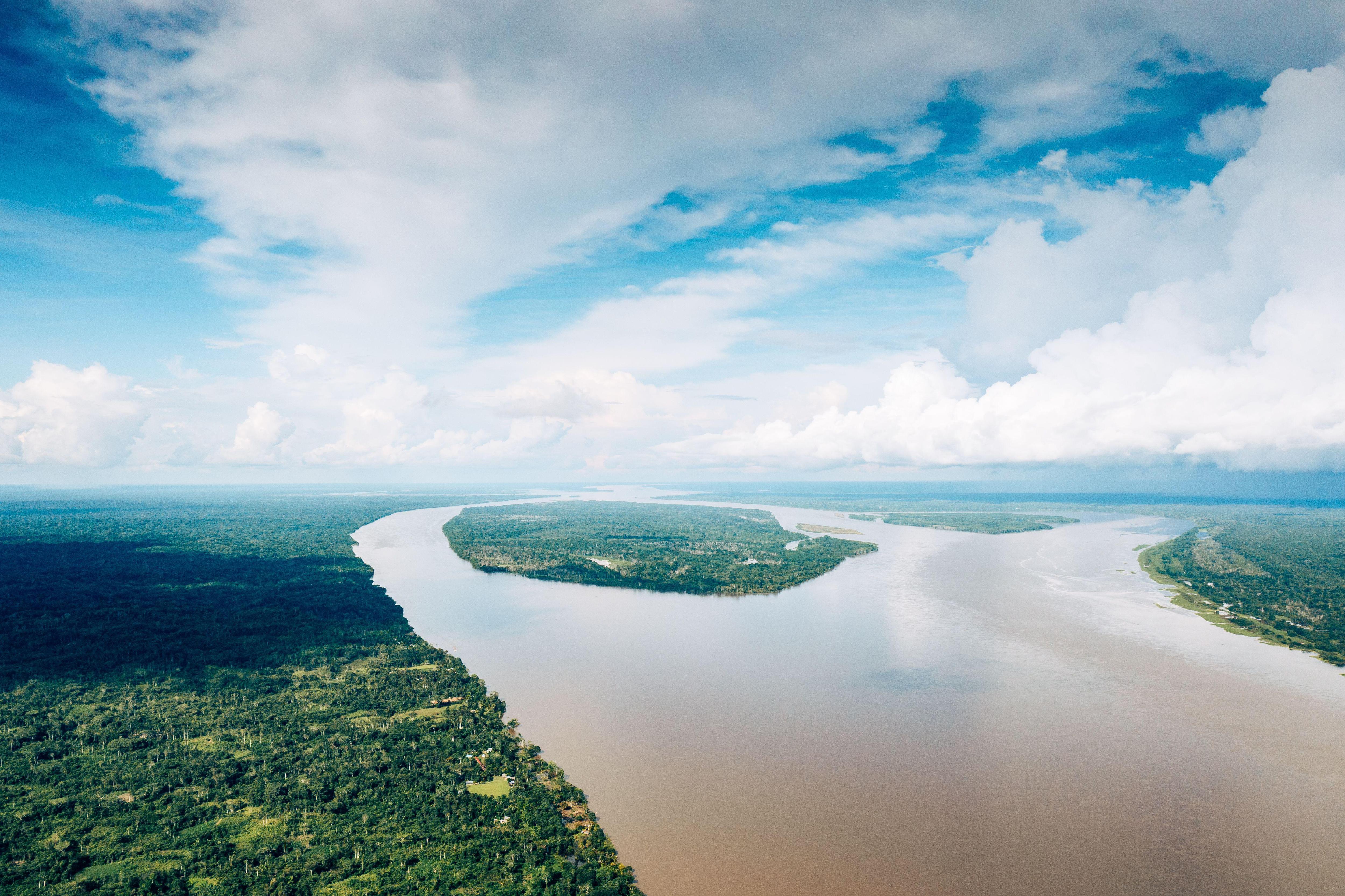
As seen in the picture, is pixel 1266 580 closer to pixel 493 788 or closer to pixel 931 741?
pixel 931 741

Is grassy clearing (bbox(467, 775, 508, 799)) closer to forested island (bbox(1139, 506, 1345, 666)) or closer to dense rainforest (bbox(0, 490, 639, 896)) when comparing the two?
dense rainforest (bbox(0, 490, 639, 896))

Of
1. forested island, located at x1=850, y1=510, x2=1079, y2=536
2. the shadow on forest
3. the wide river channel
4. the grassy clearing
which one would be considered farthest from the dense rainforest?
forested island, located at x1=850, y1=510, x2=1079, y2=536

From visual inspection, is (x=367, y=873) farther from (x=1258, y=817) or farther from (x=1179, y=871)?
(x=1258, y=817)

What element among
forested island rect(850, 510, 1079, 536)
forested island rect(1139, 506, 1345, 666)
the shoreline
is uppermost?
forested island rect(1139, 506, 1345, 666)

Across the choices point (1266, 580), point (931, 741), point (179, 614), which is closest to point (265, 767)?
point (931, 741)

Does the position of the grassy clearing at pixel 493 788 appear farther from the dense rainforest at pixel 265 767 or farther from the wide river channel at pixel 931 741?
the wide river channel at pixel 931 741

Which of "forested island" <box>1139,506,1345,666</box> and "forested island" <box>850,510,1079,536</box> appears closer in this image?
"forested island" <box>1139,506,1345,666</box>

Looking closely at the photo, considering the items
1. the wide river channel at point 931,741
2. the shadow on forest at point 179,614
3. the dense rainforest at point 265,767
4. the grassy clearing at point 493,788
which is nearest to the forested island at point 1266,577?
the wide river channel at point 931,741
